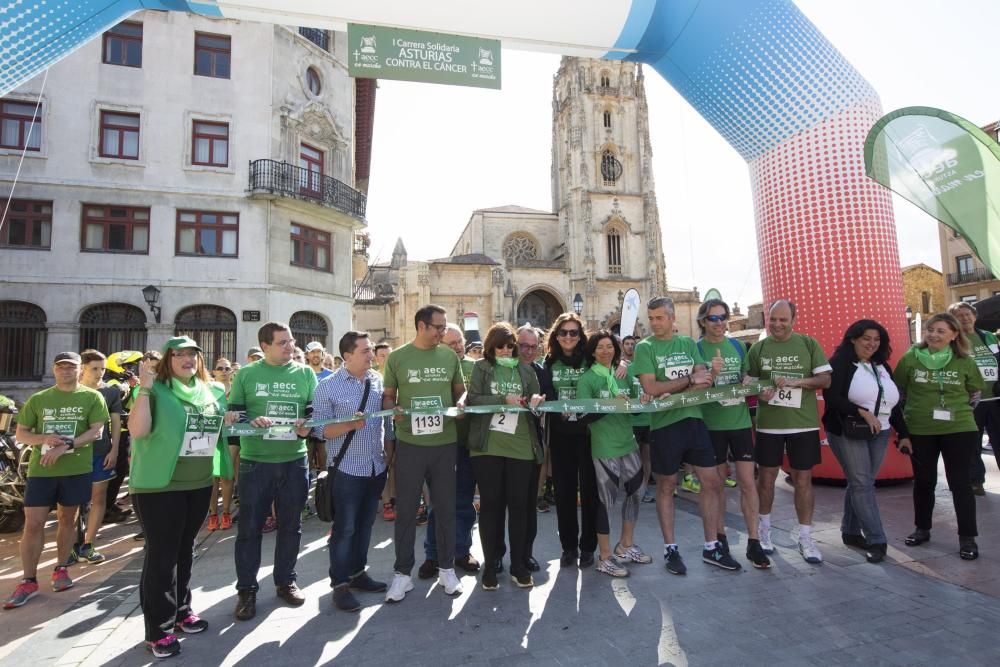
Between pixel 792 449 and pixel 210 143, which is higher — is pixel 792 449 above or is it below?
below

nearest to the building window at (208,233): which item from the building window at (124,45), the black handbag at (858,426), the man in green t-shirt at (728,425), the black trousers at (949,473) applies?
the building window at (124,45)

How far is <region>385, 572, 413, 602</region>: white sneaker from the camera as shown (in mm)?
4000

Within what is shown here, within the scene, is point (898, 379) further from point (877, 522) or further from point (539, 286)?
point (539, 286)

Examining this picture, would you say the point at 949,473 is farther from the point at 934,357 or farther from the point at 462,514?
the point at 462,514

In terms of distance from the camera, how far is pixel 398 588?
4039 mm

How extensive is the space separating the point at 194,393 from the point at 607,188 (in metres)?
49.2

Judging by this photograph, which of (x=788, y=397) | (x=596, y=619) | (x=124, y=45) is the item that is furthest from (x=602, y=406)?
(x=124, y=45)

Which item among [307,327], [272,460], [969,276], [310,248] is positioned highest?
[969,276]

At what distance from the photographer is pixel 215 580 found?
4.66 m

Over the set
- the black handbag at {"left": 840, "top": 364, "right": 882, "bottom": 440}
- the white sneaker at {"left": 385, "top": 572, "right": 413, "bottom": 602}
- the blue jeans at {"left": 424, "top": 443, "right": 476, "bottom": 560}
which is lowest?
the white sneaker at {"left": 385, "top": 572, "right": 413, "bottom": 602}

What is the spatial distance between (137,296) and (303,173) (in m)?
6.11

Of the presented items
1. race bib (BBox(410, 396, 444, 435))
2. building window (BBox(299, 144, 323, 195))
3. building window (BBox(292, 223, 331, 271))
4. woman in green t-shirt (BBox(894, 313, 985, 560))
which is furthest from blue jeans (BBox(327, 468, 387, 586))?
building window (BBox(299, 144, 323, 195))

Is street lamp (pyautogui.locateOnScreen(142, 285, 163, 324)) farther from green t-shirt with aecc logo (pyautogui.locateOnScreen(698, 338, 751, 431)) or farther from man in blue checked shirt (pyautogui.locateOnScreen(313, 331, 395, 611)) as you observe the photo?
green t-shirt with aecc logo (pyautogui.locateOnScreen(698, 338, 751, 431))

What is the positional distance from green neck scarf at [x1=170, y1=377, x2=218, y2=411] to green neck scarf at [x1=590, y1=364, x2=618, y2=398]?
115 inches
